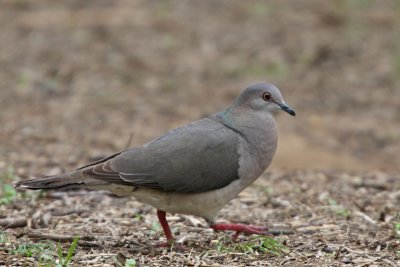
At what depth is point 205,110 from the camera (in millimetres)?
11914

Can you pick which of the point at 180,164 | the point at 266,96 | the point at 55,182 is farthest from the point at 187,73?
the point at 55,182

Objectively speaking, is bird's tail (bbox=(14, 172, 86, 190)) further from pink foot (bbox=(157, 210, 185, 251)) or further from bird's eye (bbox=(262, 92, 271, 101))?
bird's eye (bbox=(262, 92, 271, 101))

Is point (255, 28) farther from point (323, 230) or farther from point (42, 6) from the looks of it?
point (323, 230)

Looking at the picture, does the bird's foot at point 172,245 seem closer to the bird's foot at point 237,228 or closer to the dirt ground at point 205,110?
the dirt ground at point 205,110

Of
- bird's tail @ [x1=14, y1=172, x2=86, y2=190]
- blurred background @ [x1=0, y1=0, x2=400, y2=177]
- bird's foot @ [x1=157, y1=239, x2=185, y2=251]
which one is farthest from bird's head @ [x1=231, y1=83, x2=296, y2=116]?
blurred background @ [x1=0, y1=0, x2=400, y2=177]

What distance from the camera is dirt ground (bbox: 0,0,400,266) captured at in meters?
6.14

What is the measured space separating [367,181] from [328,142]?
2.57 meters

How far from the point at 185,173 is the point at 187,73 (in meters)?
7.73

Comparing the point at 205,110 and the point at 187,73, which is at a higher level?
the point at 187,73

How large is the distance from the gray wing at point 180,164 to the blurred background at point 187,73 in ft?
7.86

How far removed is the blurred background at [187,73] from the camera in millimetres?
10391

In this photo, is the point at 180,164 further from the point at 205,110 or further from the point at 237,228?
the point at 205,110

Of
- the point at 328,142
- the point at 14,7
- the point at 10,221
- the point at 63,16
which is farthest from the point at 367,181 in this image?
the point at 14,7

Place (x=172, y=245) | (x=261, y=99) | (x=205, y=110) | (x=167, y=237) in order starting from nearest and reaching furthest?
1. (x=172, y=245)
2. (x=167, y=237)
3. (x=261, y=99)
4. (x=205, y=110)
